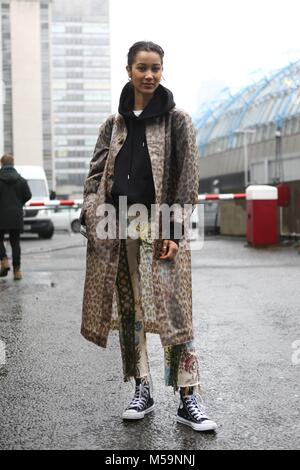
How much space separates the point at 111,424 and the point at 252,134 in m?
48.0

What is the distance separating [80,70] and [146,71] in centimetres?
16944

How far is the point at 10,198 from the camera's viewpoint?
35.7ft

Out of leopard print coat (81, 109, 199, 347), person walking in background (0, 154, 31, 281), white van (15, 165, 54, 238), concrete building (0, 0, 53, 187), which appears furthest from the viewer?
concrete building (0, 0, 53, 187)

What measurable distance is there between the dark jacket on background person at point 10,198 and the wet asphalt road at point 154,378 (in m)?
2.12

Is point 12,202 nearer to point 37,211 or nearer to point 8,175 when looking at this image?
point 8,175

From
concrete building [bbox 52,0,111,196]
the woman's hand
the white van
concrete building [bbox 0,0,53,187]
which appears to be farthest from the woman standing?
concrete building [bbox 52,0,111,196]

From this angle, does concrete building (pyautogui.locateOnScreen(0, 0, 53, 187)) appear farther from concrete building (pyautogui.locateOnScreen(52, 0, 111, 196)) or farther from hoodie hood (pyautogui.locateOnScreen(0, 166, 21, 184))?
hoodie hood (pyautogui.locateOnScreen(0, 166, 21, 184))

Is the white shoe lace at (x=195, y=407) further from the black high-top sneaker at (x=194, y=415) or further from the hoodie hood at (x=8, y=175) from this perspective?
the hoodie hood at (x=8, y=175)

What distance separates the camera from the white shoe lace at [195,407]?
11.5ft

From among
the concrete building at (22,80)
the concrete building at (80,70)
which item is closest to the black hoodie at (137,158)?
the concrete building at (22,80)

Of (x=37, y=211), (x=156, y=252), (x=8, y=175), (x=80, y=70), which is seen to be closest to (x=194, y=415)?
(x=156, y=252)

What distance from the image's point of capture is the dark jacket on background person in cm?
1081

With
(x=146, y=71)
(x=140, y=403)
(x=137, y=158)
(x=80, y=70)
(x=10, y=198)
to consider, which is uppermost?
(x=80, y=70)

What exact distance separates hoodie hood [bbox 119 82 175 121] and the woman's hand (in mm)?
678
